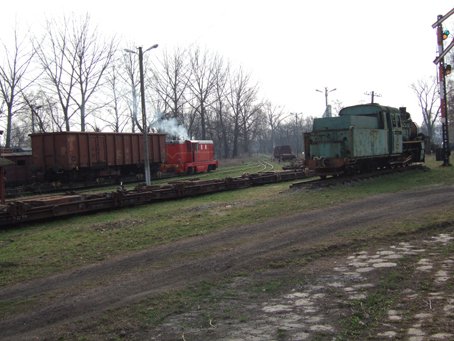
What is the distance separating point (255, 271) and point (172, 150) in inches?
1164

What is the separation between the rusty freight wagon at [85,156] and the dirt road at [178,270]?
1889cm

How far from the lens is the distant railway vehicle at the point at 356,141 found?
17.7 meters

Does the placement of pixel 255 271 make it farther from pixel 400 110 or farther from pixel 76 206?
pixel 400 110

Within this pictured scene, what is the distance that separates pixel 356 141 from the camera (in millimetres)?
17750

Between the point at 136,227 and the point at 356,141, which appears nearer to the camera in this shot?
the point at 136,227

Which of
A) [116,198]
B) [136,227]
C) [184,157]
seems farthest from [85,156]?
[136,227]

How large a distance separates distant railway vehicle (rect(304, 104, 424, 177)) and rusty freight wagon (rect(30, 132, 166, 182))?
14067 mm

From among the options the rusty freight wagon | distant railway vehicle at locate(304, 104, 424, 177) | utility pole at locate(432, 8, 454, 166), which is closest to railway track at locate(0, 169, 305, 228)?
distant railway vehicle at locate(304, 104, 424, 177)

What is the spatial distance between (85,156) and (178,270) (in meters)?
22.2

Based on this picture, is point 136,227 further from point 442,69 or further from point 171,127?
point 171,127

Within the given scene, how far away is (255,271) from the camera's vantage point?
248 inches

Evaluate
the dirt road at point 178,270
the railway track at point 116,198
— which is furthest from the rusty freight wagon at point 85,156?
the dirt road at point 178,270

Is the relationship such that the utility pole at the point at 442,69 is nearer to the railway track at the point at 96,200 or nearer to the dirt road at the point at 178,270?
the railway track at the point at 96,200

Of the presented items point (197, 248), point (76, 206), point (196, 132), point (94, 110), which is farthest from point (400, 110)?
point (196, 132)
